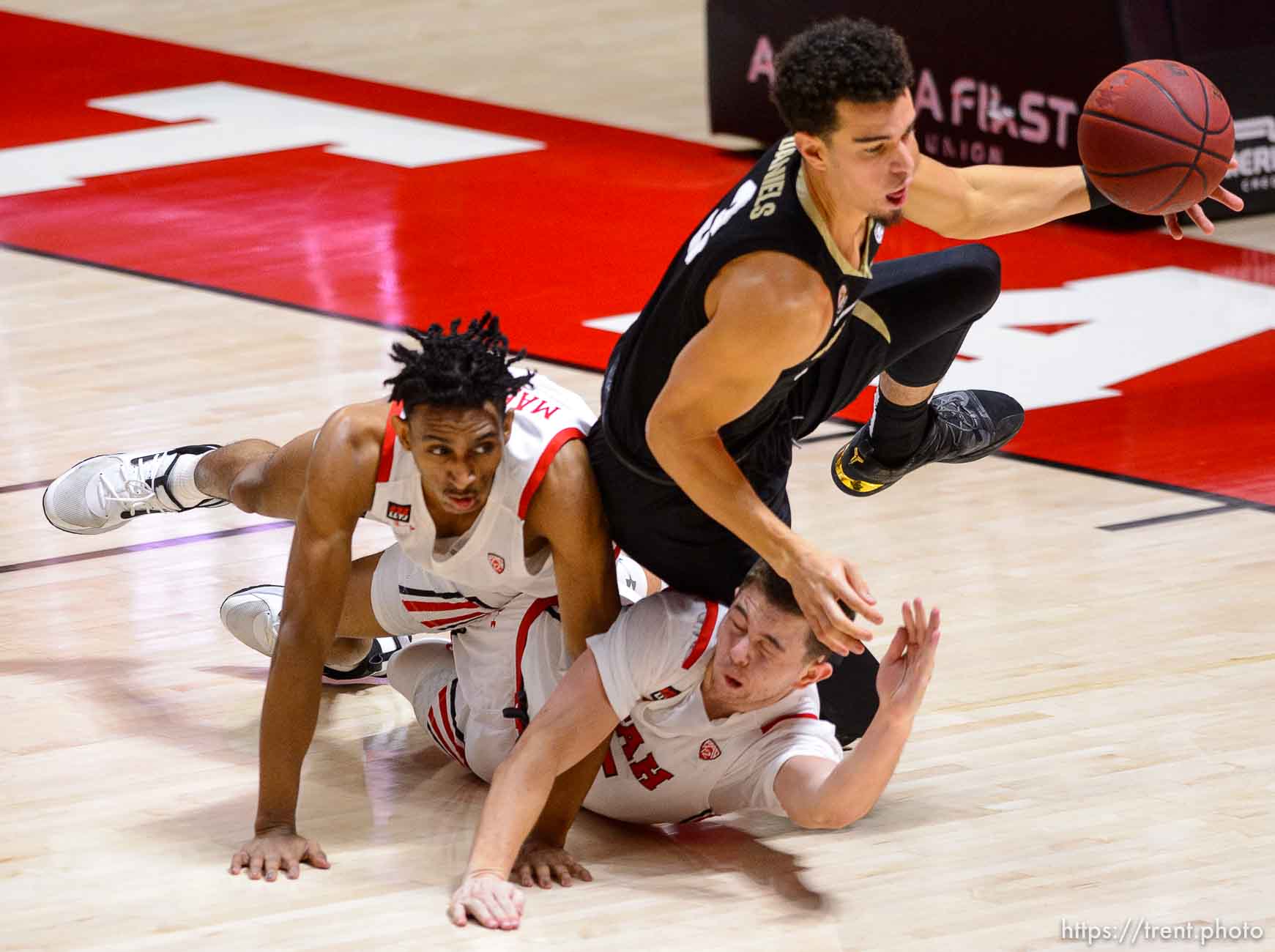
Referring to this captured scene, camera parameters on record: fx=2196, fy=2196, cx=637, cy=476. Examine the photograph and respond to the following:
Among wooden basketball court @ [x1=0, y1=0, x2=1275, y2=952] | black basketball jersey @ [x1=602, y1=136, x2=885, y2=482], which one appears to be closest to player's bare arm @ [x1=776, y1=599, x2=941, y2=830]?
wooden basketball court @ [x1=0, y1=0, x2=1275, y2=952]

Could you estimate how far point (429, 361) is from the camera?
3.61m

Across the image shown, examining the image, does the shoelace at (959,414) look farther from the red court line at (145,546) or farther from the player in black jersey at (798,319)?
the red court line at (145,546)

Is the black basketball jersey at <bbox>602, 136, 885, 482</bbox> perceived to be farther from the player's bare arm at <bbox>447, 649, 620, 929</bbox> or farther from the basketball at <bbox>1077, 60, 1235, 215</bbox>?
the basketball at <bbox>1077, 60, 1235, 215</bbox>

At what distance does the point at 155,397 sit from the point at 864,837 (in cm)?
326

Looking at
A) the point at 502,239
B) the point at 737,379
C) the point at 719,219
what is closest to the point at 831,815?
the point at 737,379

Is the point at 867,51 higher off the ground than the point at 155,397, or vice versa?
the point at 867,51

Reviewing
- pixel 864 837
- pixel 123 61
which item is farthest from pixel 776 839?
pixel 123 61

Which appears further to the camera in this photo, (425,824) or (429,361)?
(425,824)

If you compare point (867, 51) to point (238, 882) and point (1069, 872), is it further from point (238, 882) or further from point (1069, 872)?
point (238, 882)

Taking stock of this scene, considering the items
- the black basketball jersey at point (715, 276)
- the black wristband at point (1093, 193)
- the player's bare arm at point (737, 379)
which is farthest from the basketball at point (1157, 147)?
the player's bare arm at point (737, 379)

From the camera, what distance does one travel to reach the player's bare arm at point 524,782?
3422mm

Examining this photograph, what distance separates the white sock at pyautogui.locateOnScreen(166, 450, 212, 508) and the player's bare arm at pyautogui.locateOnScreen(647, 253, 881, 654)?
4.79 feet

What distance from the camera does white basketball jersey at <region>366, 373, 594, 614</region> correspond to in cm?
372

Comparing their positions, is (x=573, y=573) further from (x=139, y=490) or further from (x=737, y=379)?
(x=139, y=490)
